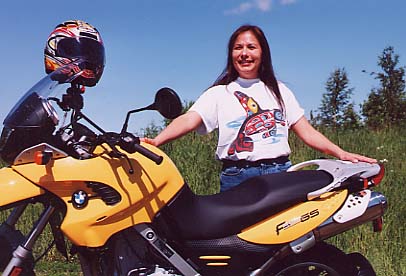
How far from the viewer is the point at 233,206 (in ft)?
8.55

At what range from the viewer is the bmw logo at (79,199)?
94.1 inches

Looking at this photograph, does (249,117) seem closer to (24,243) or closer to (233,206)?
(233,206)

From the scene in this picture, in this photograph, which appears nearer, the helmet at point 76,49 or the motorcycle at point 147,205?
the motorcycle at point 147,205

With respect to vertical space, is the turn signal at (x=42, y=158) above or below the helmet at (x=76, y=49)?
below

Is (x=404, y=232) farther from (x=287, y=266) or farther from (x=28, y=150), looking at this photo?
(x=28, y=150)

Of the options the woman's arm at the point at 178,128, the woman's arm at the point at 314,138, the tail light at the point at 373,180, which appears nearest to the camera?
the tail light at the point at 373,180

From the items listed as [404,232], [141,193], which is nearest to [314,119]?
[404,232]

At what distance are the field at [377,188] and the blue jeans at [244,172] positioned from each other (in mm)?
1105

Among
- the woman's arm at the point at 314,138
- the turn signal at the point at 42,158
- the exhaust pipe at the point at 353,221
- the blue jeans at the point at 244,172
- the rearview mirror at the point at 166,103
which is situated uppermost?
the rearview mirror at the point at 166,103

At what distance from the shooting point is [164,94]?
2.40 metres

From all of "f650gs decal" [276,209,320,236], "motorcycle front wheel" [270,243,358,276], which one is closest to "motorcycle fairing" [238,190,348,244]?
"f650gs decal" [276,209,320,236]

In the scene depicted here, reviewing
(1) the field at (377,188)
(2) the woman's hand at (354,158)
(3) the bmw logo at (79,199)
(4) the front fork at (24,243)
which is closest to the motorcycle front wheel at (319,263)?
(2) the woman's hand at (354,158)

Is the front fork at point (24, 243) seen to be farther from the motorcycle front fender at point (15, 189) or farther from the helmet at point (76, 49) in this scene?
the helmet at point (76, 49)

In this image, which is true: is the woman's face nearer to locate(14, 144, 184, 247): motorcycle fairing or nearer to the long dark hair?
the long dark hair
